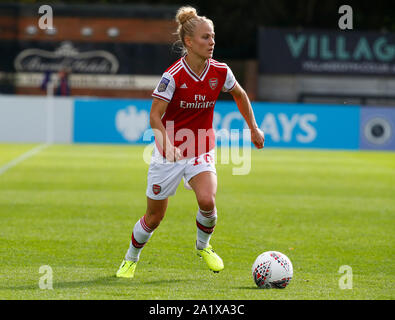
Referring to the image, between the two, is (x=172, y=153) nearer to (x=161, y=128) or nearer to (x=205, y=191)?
(x=161, y=128)

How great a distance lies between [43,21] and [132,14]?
3.57 m

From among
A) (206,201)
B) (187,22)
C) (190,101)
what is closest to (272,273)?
(206,201)

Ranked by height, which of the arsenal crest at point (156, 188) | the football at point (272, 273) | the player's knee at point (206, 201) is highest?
the arsenal crest at point (156, 188)

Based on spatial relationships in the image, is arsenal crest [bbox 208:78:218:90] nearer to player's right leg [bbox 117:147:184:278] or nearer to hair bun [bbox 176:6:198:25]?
hair bun [bbox 176:6:198:25]

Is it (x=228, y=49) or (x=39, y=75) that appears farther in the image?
(x=228, y=49)

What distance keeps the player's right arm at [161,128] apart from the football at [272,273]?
1130 mm

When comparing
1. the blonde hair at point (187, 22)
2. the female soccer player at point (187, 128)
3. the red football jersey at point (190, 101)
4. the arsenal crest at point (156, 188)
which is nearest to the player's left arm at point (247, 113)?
the female soccer player at point (187, 128)

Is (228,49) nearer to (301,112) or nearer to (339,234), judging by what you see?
(301,112)

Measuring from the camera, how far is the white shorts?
654cm

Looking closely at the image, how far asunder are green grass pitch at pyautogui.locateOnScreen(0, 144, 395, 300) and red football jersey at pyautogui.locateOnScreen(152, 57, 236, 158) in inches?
45.4

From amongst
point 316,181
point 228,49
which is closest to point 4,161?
point 316,181

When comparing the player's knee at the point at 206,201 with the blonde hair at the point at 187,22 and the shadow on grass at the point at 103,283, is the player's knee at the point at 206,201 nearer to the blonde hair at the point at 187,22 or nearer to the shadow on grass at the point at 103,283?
the shadow on grass at the point at 103,283

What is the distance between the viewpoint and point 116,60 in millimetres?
29141

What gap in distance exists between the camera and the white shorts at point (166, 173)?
6.54m
